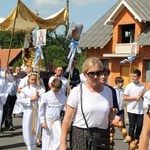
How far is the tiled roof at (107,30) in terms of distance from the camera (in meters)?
28.9

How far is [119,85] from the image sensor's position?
11203 millimetres

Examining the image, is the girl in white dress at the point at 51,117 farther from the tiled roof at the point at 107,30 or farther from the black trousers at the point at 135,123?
the tiled roof at the point at 107,30

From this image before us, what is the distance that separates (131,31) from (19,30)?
48.1ft

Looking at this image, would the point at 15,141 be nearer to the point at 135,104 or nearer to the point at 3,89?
the point at 3,89

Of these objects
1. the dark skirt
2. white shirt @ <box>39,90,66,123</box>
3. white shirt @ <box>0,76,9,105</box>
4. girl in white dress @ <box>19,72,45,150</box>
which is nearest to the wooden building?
white shirt @ <box>0,76,9,105</box>

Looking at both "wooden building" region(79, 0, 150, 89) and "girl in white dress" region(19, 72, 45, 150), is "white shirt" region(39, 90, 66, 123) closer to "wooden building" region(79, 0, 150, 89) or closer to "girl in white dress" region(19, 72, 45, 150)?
"girl in white dress" region(19, 72, 45, 150)

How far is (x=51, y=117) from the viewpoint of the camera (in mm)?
8000

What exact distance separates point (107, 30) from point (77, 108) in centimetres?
2887

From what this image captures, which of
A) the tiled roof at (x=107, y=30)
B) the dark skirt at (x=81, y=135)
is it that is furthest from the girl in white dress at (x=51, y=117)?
the tiled roof at (x=107, y=30)

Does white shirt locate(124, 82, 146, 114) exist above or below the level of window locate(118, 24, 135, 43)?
below

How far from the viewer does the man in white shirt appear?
9969 millimetres

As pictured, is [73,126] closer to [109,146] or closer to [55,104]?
[109,146]

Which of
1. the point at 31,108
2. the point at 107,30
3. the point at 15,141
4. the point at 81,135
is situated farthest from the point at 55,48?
the point at 81,135

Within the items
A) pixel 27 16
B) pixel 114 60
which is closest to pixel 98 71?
pixel 27 16
